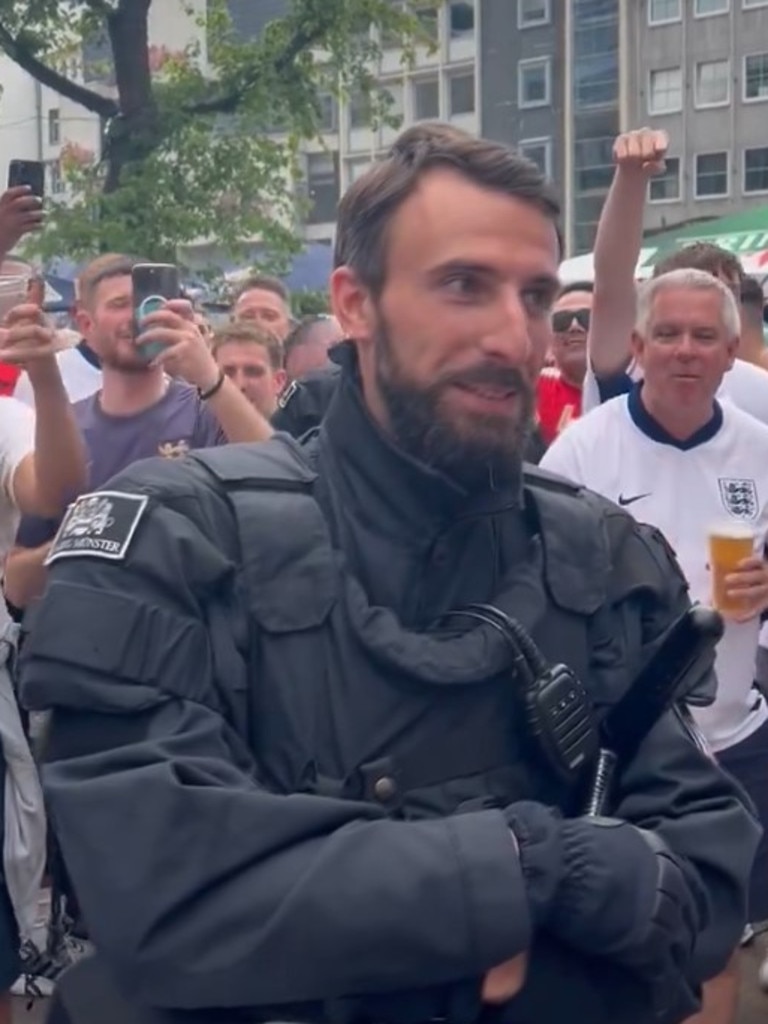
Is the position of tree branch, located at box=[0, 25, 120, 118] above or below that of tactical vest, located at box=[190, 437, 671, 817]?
above

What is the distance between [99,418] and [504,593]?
301 cm

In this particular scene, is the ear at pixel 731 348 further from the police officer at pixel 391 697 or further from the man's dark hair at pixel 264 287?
the man's dark hair at pixel 264 287

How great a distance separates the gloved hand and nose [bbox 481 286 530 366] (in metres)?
0.47

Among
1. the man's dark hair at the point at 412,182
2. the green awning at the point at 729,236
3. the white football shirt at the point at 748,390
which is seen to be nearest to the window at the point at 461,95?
the green awning at the point at 729,236

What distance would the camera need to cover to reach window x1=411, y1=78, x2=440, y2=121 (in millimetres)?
56875

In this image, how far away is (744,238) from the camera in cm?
2019

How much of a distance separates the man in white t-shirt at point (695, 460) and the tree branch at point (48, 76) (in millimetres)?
16415

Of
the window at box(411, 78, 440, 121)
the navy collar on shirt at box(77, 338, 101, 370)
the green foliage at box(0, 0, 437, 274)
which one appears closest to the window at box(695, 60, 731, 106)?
the window at box(411, 78, 440, 121)

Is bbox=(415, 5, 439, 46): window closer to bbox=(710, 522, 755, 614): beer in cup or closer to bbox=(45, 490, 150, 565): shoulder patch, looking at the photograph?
bbox=(710, 522, 755, 614): beer in cup

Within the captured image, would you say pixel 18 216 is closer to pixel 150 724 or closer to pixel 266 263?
pixel 150 724

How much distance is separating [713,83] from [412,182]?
50.6 m

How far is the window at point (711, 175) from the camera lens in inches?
1981

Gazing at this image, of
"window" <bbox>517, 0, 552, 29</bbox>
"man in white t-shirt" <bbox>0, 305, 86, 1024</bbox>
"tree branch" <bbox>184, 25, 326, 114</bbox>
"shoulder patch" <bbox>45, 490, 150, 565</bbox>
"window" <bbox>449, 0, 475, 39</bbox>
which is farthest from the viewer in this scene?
"window" <bbox>449, 0, 475, 39</bbox>

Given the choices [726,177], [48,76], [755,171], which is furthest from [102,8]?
[726,177]
